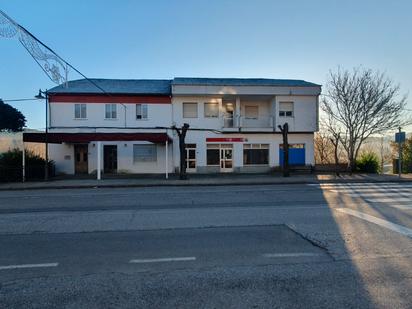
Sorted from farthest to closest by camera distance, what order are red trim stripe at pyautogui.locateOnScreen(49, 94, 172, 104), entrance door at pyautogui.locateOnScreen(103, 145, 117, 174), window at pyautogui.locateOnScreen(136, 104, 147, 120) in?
window at pyautogui.locateOnScreen(136, 104, 147, 120) < entrance door at pyautogui.locateOnScreen(103, 145, 117, 174) < red trim stripe at pyautogui.locateOnScreen(49, 94, 172, 104)

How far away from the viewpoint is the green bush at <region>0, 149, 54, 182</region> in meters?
22.9

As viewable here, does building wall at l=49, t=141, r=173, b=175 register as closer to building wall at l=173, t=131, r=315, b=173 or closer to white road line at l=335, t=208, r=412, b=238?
building wall at l=173, t=131, r=315, b=173

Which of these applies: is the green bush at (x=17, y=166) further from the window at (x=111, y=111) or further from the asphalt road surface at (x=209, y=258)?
the asphalt road surface at (x=209, y=258)

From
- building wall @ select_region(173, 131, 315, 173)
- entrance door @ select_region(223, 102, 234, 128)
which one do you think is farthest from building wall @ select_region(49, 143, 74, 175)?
entrance door @ select_region(223, 102, 234, 128)

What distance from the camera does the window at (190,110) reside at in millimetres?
30500

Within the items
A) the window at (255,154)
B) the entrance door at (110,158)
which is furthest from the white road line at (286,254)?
the entrance door at (110,158)

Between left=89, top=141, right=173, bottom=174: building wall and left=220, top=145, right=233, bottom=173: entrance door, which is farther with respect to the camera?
left=220, top=145, right=233, bottom=173: entrance door

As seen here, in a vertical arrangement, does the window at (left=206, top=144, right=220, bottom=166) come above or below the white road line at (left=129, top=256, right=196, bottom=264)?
above

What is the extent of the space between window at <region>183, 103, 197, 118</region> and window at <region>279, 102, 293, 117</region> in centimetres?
714

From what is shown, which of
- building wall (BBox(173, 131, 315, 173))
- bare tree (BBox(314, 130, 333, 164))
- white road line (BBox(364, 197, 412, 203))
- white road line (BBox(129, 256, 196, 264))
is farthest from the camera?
bare tree (BBox(314, 130, 333, 164))

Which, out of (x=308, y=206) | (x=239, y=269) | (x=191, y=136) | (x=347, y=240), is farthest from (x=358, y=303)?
(x=191, y=136)

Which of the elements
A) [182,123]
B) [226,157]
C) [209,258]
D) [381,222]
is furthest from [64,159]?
[209,258]

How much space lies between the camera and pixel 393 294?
14.1 feet

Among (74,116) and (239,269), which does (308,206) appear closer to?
(239,269)
